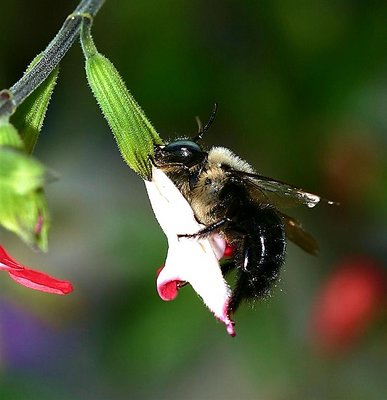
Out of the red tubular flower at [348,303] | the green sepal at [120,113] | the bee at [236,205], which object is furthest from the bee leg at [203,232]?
the red tubular flower at [348,303]

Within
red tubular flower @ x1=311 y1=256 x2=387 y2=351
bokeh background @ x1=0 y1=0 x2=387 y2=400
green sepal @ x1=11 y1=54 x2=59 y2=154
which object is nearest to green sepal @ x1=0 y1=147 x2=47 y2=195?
green sepal @ x1=11 y1=54 x2=59 y2=154

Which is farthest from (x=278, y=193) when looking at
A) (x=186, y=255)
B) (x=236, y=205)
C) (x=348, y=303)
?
(x=348, y=303)

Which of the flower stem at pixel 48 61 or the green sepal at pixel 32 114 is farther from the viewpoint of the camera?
the green sepal at pixel 32 114

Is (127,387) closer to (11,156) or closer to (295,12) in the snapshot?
(295,12)

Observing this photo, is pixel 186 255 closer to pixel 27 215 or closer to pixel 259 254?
pixel 259 254

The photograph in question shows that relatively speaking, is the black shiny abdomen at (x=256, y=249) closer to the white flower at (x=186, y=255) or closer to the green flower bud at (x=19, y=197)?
the white flower at (x=186, y=255)
